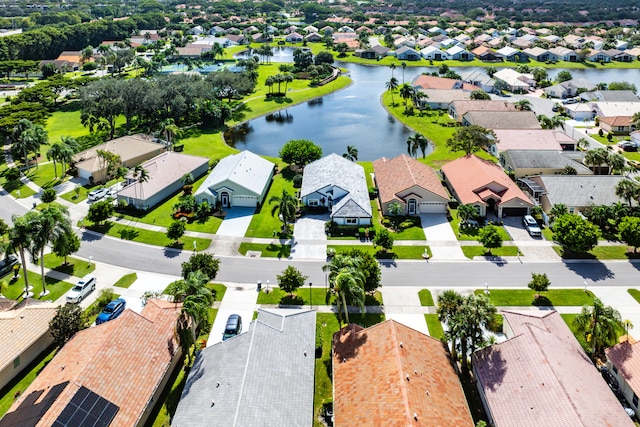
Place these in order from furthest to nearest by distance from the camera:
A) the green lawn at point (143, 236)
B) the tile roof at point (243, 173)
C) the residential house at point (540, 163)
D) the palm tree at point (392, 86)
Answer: the palm tree at point (392, 86) < the residential house at point (540, 163) < the tile roof at point (243, 173) < the green lawn at point (143, 236)

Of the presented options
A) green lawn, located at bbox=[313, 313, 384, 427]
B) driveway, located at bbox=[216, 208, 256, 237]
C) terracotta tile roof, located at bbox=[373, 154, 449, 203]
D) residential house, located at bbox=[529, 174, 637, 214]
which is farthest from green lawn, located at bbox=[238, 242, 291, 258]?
residential house, located at bbox=[529, 174, 637, 214]

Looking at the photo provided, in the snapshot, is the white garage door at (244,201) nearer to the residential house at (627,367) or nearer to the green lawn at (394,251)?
the green lawn at (394,251)

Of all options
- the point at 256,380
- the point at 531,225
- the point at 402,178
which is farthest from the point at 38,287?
the point at 531,225

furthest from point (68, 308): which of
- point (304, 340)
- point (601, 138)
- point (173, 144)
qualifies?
point (601, 138)

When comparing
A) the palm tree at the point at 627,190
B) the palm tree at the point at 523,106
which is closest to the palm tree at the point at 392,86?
the palm tree at the point at 523,106

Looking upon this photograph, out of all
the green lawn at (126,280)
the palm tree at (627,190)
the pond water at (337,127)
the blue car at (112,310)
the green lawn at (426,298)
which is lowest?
the pond water at (337,127)

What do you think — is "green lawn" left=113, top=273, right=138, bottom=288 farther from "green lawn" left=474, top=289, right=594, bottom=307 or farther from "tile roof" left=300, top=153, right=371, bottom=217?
"green lawn" left=474, top=289, right=594, bottom=307
